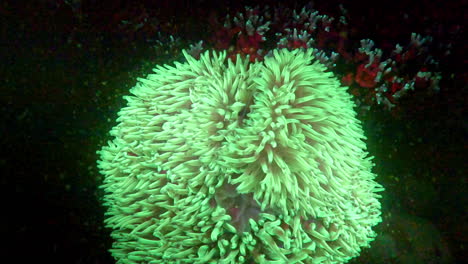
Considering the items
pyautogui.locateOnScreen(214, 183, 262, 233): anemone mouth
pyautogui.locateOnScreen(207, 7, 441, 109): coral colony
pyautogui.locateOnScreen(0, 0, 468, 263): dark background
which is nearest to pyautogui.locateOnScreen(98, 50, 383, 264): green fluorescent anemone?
pyautogui.locateOnScreen(214, 183, 262, 233): anemone mouth

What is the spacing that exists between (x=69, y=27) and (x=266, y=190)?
3.08m

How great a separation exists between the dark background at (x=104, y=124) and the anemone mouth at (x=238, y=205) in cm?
196

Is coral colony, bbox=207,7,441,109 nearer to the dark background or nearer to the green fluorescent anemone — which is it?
the dark background

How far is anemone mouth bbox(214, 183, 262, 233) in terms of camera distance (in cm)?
225

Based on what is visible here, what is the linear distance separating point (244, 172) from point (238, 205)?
0.98ft

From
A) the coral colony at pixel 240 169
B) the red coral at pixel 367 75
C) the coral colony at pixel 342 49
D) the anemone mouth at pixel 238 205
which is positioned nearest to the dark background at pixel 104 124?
the coral colony at pixel 342 49

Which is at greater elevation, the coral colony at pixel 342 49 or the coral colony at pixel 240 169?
the coral colony at pixel 342 49

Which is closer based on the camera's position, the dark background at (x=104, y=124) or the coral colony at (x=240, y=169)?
the coral colony at (x=240, y=169)

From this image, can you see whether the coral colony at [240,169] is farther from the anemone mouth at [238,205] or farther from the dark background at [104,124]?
the dark background at [104,124]

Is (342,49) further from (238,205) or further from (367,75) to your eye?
(238,205)

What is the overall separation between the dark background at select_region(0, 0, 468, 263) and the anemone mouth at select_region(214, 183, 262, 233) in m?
1.96

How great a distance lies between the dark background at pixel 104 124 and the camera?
357 centimetres

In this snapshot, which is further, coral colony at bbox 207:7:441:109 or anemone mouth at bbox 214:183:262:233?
coral colony at bbox 207:7:441:109

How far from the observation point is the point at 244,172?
85.7 inches
